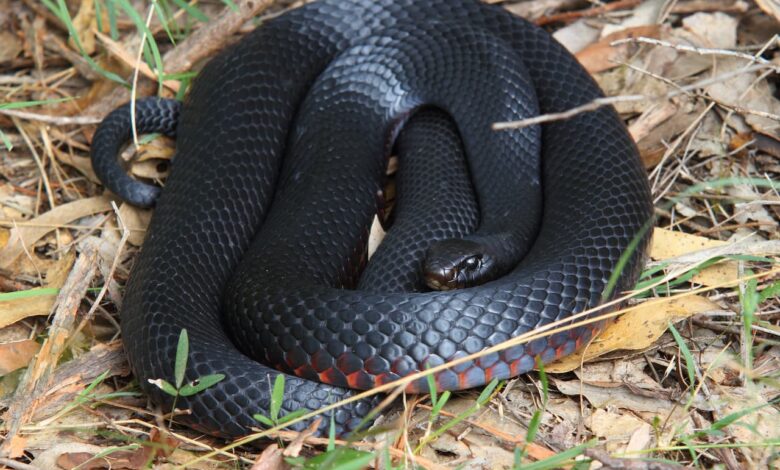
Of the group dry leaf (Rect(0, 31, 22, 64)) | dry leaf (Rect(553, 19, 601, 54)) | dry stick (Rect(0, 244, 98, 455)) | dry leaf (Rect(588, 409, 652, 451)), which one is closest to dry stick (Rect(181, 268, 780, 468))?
dry leaf (Rect(588, 409, 652, 451))

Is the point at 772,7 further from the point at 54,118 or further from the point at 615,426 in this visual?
the point at 54,118

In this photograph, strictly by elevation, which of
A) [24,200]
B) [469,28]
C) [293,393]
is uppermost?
[469,28]

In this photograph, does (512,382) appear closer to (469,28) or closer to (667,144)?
(667,144)

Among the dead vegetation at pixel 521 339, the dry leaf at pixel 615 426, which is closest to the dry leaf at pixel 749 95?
the dead vegetation at pixel 521 339

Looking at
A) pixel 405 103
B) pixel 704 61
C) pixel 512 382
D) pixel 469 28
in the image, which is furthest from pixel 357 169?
pixel 704 61

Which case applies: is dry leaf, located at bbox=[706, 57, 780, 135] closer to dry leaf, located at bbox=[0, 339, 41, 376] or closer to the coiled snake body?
the coiled snake body

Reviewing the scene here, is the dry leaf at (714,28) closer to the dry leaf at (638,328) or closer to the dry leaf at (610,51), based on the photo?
the dry leaf at (610,51)
